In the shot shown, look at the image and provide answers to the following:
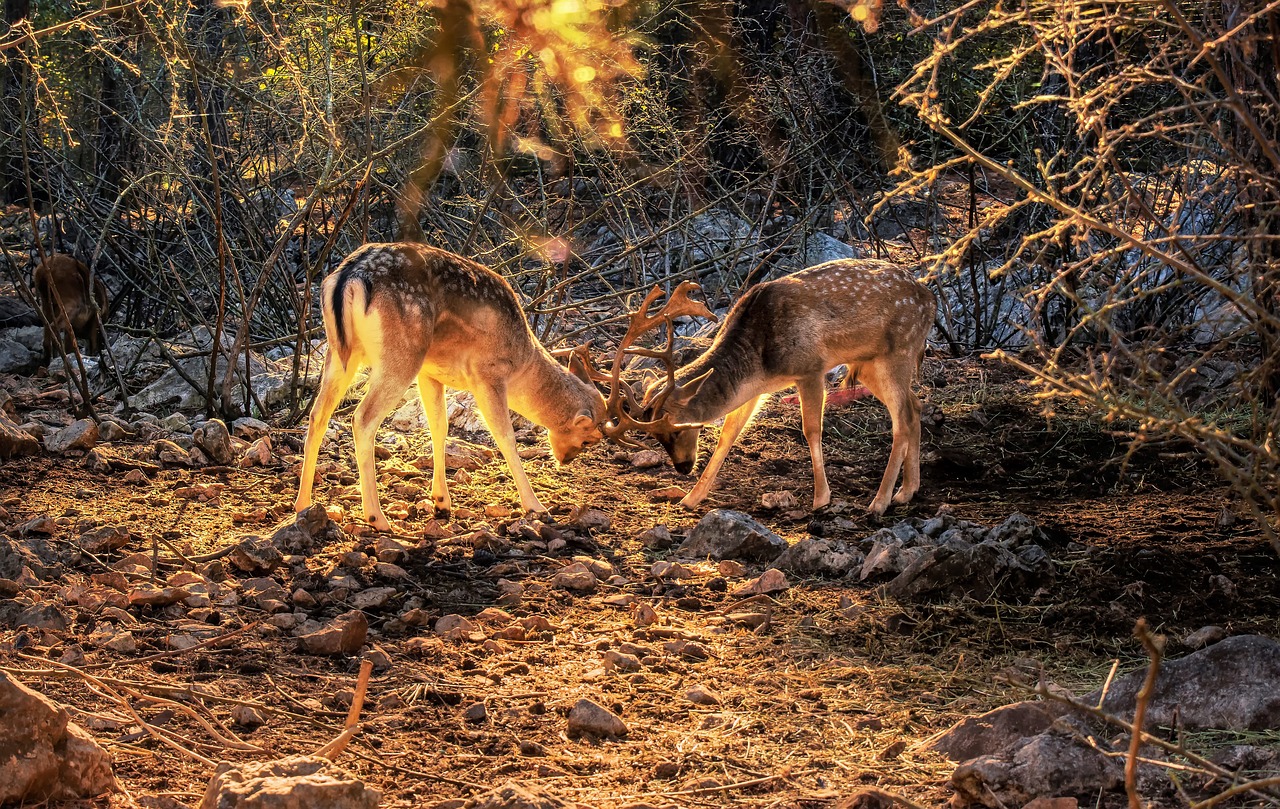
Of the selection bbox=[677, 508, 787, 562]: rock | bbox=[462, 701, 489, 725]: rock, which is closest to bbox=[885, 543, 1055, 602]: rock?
bbox=[677, 508, 787, 562]: rock

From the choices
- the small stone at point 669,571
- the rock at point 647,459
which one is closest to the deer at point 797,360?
the rock at point 647,459

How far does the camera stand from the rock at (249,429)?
352 inches

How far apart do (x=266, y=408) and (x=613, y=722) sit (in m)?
6.21

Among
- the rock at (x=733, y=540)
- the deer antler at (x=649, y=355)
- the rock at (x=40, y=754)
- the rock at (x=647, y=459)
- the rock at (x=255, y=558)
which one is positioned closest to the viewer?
the rock at (x=40, y=754)

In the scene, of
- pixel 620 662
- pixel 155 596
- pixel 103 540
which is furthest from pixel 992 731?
pixel 103 540

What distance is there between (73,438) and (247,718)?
14.8 feet

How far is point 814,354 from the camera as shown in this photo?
8492 millimetres

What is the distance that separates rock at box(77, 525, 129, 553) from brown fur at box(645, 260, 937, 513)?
3430 mm

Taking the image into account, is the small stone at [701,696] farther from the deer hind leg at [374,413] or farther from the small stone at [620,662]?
the deer hind leg at [374,413]

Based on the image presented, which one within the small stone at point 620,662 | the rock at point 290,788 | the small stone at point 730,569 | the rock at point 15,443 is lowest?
the small stone at point 730,569

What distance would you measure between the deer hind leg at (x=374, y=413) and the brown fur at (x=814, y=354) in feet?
5.93

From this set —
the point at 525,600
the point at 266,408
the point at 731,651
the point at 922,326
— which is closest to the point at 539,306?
the point at 266,408

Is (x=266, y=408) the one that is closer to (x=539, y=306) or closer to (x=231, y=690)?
(x=539, y=306)

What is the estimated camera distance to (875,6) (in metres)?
12.1
